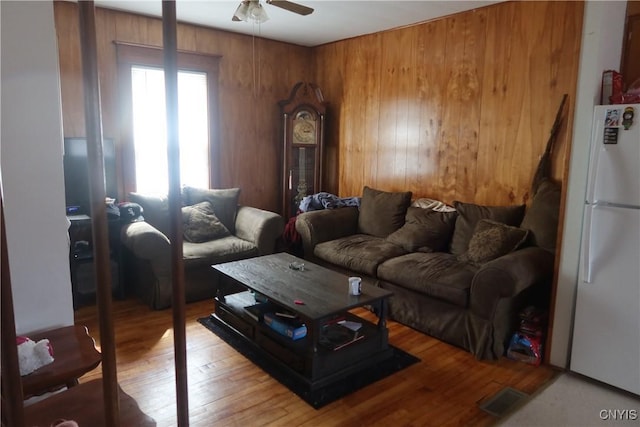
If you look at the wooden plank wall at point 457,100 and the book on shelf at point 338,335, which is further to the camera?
the wooden plank wall at point 457,100

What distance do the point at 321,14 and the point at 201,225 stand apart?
85.9 inches

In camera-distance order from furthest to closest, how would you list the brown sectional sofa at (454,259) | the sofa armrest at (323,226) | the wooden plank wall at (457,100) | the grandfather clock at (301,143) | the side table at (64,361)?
the grandfather clock at (301,143) < the sofa armrest at (323,226) < the wooden plank wall at (457,100) < the brown sectional sofa at (454,259) < the side table at (64,361)

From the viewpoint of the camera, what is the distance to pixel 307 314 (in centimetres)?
239

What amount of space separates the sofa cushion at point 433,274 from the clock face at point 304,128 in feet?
6.77

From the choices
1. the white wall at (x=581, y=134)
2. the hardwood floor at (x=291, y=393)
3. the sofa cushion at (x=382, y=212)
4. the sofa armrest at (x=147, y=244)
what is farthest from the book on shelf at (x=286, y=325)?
the sofa cushion at (x=382, y=212)

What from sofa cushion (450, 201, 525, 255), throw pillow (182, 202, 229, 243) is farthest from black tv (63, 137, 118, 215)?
sofa cushion (450, 201, 525, 255)

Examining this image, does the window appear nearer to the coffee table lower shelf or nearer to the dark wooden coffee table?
the dark wooden coffee table

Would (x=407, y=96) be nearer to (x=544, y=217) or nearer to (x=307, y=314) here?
(x=544, y=217)

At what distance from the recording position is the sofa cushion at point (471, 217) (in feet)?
11.1

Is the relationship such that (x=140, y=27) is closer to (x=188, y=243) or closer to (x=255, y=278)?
(x=188, y=243)

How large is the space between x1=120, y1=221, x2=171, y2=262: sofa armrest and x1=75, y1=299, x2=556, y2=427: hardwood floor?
0.56m

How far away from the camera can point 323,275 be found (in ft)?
10.1

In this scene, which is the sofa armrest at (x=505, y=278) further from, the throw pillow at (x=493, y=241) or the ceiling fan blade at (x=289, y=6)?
the ceiling fan blade at (x=289, y=6)

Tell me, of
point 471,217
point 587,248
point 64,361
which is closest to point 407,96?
point 471,217
